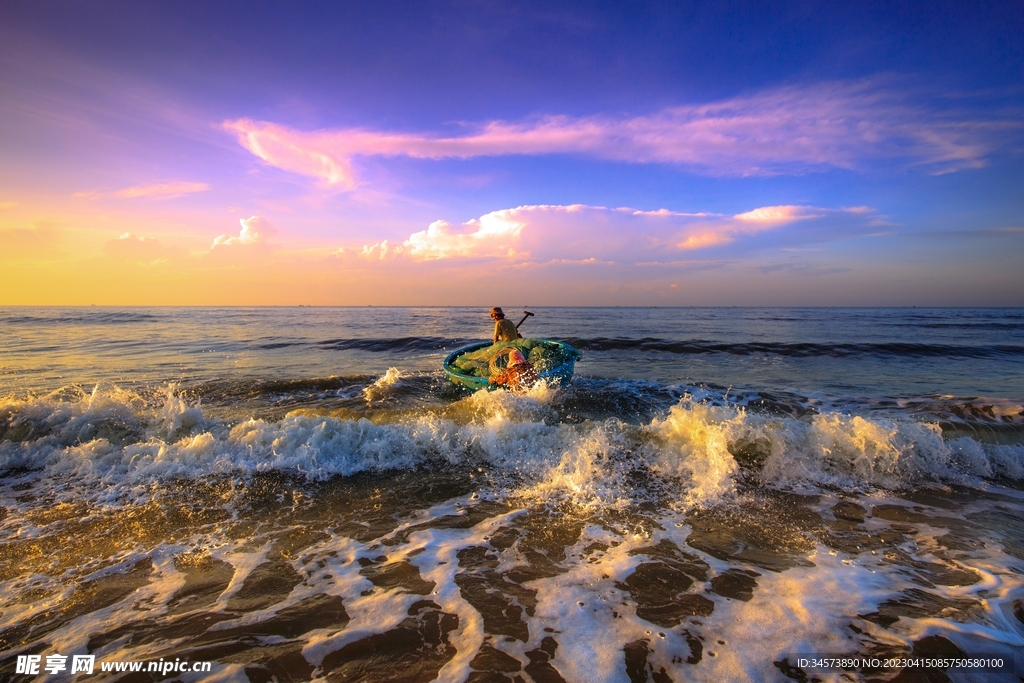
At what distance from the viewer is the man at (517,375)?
35.4ft

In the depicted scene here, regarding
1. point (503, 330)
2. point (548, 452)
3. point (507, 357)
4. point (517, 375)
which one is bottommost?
point (548, 452)

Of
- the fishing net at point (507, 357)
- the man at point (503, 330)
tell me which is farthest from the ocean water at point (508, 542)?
the man at point (503, 330)

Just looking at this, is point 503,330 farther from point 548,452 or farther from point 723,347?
point 723,347

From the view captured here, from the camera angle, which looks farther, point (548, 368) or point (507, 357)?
point (548, 368)

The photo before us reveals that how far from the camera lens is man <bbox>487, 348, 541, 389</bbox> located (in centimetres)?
1080

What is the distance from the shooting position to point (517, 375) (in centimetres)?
1089

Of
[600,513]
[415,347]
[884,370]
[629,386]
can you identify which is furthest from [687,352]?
[600,513]

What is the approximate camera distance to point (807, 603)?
344 centimetres

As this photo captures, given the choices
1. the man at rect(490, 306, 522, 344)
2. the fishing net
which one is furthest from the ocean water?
the man at rect(490, 306, 522, 344)

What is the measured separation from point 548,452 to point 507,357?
4.96 metres

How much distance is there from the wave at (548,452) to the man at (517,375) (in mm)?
2733

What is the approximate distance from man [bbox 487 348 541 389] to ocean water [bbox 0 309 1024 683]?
692 millimetres

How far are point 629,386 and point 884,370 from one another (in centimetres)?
994

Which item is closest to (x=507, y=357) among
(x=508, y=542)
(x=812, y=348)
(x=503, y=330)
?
(x=503, y=330)
